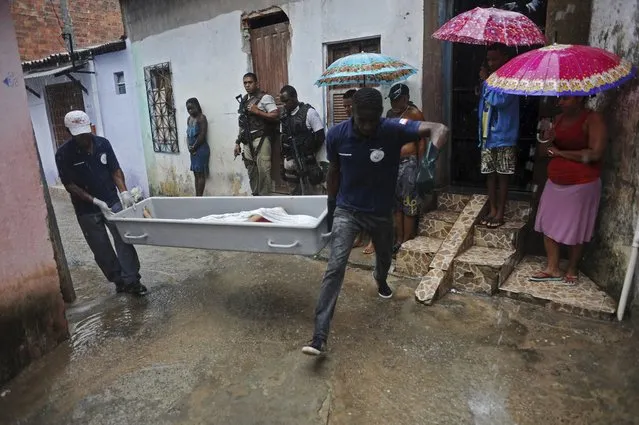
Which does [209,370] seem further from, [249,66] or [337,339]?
[249,66]

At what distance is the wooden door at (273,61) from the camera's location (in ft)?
19.5

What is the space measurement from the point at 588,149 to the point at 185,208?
11.9 feet

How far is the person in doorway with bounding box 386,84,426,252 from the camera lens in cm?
428

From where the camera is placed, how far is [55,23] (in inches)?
423

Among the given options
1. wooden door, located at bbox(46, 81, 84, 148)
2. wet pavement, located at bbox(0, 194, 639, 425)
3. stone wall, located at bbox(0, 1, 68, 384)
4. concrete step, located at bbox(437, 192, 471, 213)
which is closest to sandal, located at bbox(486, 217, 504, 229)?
concrete step, located at bbox(437, 192, 471, 213)

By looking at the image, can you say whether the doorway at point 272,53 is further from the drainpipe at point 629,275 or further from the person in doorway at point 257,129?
the drainpipe at point 629,275

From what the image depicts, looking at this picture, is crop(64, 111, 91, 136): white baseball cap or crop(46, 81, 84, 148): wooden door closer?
crop(64, 111, 91, 136): white baseball cap

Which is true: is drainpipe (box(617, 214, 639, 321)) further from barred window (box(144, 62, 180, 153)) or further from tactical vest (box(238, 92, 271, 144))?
barred window (box(144, 62, 180, 153))

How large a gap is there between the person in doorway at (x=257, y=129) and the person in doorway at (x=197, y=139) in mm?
1239

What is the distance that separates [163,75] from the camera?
7.92 metres

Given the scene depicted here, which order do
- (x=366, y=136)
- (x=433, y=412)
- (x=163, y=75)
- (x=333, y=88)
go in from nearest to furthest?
1. (x=433, y=412)
2. (x=366, y=136)
3. (x=333, y=88)
4. (x=163, y=75)

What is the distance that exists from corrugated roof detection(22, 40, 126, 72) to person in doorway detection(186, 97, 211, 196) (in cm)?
255

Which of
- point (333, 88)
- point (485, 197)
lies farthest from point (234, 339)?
point (333, 88)

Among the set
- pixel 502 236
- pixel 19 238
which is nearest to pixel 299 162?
pixel 502 236
